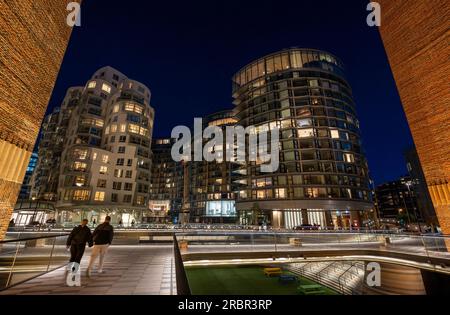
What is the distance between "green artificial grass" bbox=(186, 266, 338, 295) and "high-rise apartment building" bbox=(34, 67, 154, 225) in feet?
111

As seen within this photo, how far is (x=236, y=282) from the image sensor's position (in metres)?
18.7

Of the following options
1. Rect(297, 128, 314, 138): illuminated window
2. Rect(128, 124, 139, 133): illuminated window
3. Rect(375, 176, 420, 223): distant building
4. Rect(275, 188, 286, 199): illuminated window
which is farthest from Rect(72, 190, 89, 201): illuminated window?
Rect(375, 176, 420, 223): distant building

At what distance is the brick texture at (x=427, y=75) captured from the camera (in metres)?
10.9

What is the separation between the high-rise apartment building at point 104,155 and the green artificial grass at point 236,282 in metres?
33.8

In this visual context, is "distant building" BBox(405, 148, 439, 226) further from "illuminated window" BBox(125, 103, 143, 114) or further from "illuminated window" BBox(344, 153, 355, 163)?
"illuminated window" BBox(125, 103, 143, 114)

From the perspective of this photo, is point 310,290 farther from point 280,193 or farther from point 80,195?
point 80,195

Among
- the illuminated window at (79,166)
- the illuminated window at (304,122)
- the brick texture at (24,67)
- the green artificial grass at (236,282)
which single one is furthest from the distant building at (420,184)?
the illuminated window at (79,166)

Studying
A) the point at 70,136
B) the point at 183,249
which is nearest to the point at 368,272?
the point at 183,249

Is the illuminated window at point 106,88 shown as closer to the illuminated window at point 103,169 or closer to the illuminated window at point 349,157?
the illuminated window at point 103,169

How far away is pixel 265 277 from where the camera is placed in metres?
20.6

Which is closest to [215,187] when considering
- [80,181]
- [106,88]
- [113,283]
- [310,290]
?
[80,181]

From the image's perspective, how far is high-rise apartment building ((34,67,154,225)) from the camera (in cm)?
4594

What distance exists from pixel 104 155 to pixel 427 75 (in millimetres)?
53367
